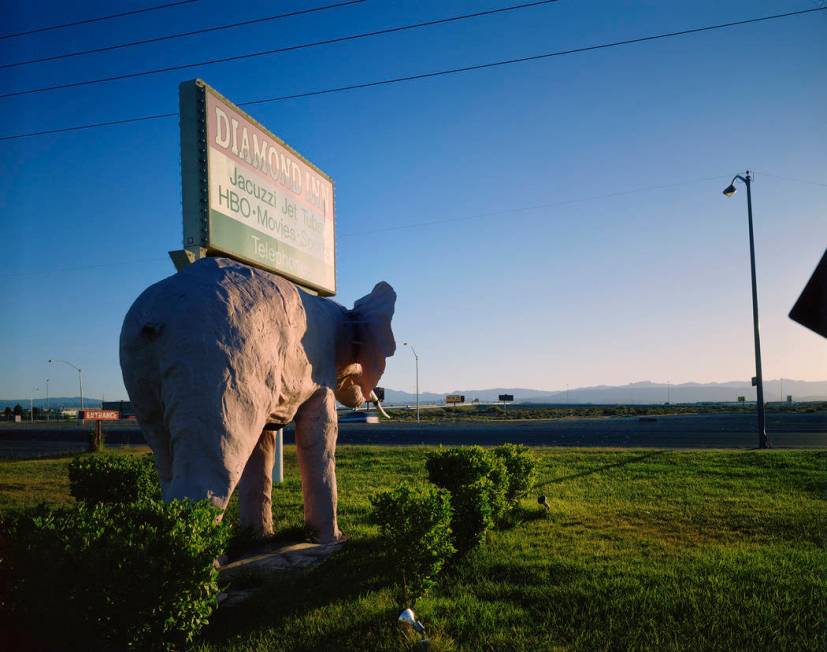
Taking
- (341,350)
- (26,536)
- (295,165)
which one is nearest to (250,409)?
(26,536)

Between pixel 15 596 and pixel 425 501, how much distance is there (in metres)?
3.33

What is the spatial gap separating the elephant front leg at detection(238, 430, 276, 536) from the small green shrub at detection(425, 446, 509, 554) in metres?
2.32

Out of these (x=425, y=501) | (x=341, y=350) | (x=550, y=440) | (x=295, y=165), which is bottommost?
(x=550, y=440)

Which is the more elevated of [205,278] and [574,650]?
[205,278]

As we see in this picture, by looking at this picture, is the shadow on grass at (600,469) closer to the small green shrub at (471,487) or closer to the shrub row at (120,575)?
the small green shrub at (471,487)

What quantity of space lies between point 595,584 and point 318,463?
133 inches

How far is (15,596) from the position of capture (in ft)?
14.0

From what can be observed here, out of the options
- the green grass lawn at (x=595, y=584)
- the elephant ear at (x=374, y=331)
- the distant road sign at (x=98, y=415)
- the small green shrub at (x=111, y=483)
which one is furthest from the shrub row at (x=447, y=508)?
the distant road sign at (x=98, y=415)

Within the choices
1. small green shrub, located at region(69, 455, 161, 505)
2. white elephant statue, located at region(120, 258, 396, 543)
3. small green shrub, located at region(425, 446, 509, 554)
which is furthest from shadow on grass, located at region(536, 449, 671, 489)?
small green shrub, located at region(69, 455, 161, 505)

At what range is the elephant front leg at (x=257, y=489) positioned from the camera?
7473 mm

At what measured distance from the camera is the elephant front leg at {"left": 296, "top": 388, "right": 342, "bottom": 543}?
23.4 ft

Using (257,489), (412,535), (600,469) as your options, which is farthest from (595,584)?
(600,469)

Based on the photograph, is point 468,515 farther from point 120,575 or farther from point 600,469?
point 600,469

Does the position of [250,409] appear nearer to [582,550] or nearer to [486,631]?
[486,631]
